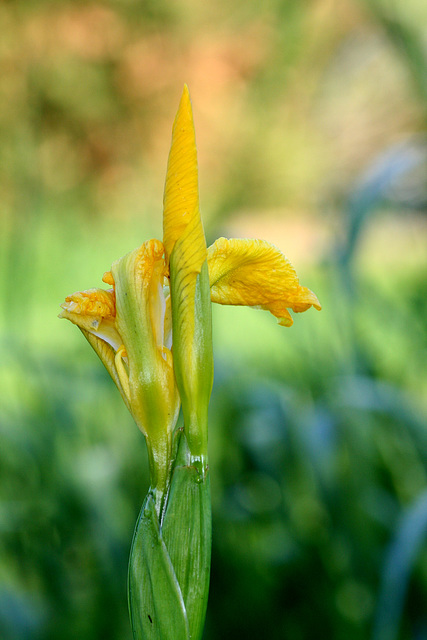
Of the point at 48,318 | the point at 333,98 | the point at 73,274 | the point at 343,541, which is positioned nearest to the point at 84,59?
the point at 333,98

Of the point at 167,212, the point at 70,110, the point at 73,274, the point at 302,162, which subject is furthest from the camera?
the point at 302,162

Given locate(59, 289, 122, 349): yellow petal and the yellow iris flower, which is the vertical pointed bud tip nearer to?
the yellow iris flower

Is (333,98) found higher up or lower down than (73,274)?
higher up

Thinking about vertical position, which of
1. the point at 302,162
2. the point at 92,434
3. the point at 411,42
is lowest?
the point at 92,434

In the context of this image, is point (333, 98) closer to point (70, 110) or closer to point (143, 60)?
point (143, 60)

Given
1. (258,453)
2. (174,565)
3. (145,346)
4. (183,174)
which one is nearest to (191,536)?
(174,565)

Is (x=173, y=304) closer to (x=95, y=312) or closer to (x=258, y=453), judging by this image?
(x=95, y=312)
